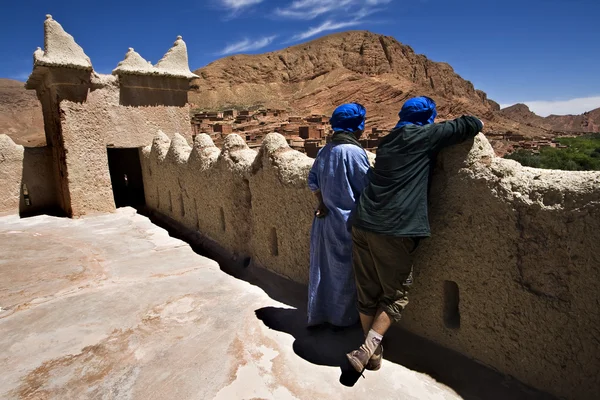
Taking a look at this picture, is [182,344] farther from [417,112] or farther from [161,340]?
[417,112]

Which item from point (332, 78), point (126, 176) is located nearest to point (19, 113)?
point (332, 78)

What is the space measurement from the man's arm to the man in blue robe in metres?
0.57

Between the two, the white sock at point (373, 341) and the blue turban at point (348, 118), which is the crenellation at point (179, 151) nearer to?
the blue turban at point (348, 118)

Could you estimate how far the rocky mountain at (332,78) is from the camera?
3744 centimetres

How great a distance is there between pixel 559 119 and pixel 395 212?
102193 mm

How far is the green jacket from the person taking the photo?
2256mm

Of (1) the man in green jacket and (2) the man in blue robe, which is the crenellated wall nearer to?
(2) the man in blue robe

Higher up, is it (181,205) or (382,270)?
(382,270)

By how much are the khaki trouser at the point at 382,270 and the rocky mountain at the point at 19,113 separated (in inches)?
1439

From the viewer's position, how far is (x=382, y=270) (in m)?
2.38

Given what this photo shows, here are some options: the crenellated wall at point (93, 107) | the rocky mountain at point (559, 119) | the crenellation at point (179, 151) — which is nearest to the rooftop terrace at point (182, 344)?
the crenellation at point (179, 151)

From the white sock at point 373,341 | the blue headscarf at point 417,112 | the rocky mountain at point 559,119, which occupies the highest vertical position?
the rocky mountain at point 559,119

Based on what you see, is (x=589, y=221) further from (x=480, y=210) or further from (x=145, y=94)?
(x=145, y=94)

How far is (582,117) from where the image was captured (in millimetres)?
82062
